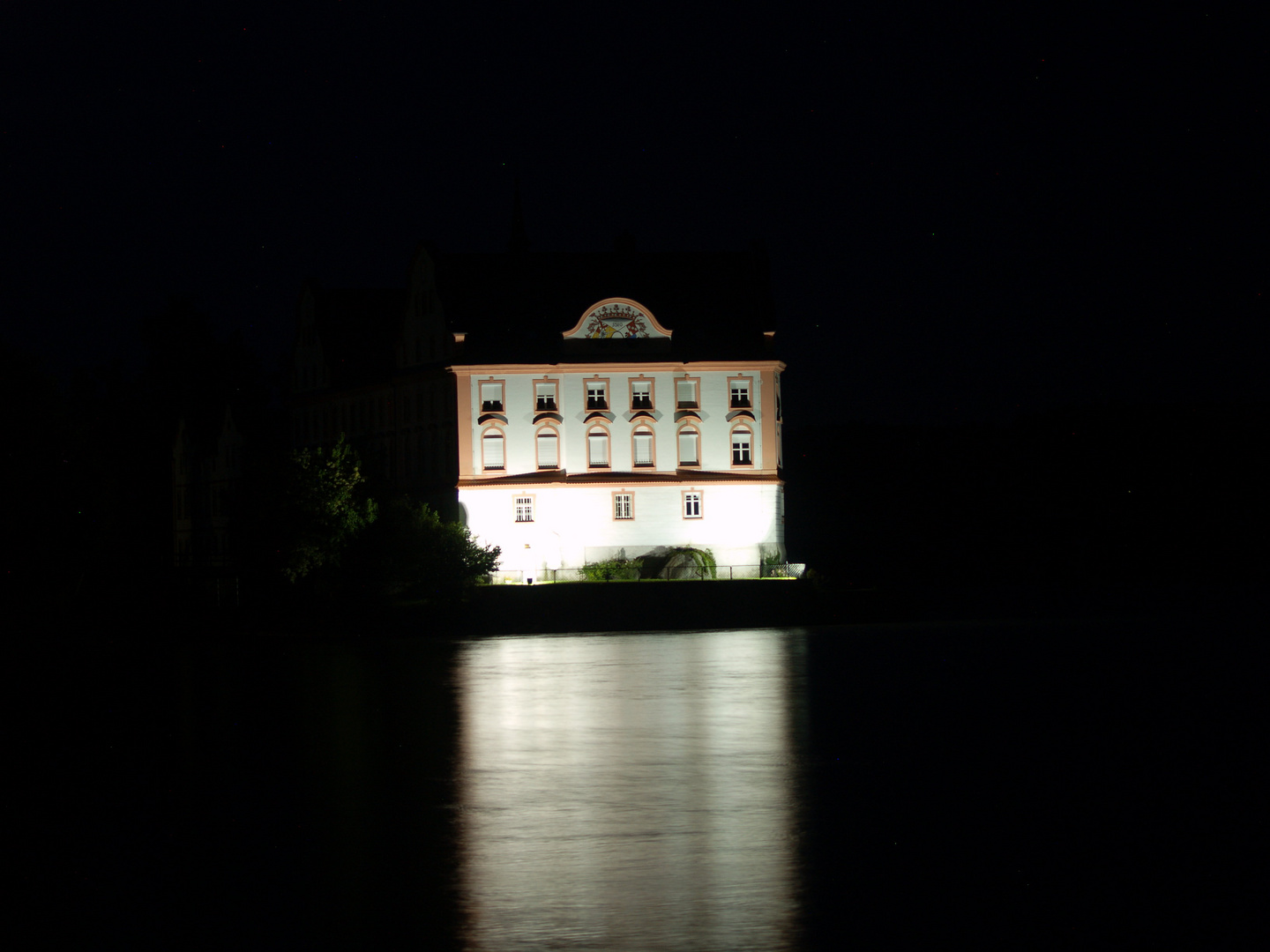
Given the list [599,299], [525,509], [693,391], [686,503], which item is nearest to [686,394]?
[693,391]

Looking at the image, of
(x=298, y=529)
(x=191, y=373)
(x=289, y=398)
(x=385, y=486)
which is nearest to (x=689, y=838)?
(x=298, y=529)

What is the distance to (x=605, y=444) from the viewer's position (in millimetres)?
66562

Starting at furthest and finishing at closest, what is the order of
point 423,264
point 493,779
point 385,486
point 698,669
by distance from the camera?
1. point 423,264
2. point 385,486
3. point 698,669
4. point 493,779

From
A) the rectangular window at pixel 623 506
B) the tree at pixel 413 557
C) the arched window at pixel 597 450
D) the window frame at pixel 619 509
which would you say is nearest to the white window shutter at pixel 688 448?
the window frame at pixel 619 509

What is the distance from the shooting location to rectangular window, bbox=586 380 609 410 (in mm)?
66625

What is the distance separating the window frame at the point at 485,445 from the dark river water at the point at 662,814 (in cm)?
3906

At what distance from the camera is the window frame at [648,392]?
66.6 meters

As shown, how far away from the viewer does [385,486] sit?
211 feet

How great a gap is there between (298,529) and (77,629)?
28.8 ft

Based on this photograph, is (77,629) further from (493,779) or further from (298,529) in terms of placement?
(493,779)

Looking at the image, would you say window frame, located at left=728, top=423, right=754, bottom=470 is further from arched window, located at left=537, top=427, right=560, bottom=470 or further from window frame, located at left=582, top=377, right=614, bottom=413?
arched window, located at left=537, top=427, right=560, bottom=470

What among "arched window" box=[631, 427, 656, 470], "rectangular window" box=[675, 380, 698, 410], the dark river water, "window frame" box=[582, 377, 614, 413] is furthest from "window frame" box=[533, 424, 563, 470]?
the dark river water

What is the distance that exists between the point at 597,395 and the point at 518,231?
728 inches

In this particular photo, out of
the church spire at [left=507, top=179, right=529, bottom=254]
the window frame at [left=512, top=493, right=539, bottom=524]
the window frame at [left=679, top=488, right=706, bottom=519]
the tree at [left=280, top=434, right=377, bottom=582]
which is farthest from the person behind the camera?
the church spire at [left=507, top=179, right=529, bottom=254]
